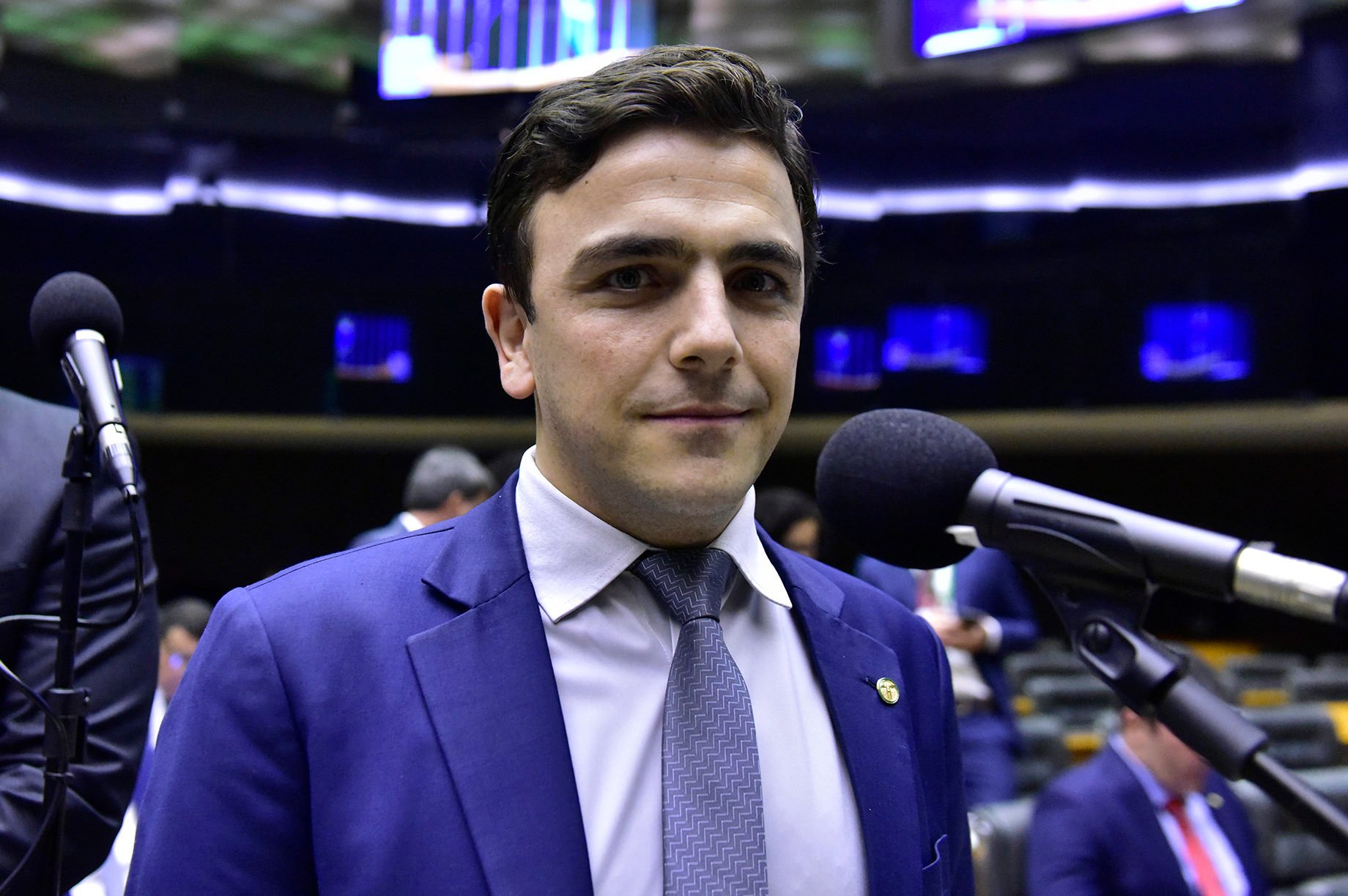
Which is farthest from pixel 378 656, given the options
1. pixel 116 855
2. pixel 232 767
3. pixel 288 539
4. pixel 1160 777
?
pixel 288 539

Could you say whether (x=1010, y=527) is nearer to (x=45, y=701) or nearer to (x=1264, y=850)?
(x=45, y=701)

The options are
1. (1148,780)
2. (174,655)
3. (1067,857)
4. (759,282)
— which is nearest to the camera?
(759,282)

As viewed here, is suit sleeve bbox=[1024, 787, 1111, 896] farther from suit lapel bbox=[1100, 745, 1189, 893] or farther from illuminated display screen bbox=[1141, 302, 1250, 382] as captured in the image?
illuminated display screen bbox=[1141, 302, 1250, 382]

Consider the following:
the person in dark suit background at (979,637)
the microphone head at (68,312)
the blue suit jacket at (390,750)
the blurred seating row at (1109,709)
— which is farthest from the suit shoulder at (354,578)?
the person in dark suit background at (979,637)

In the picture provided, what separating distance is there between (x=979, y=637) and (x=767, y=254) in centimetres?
307

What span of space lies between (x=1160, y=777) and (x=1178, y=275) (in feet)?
23.0

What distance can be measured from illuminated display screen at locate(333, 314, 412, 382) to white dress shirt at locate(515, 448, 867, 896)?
33.0 feet

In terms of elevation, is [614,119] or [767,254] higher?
[614,119]

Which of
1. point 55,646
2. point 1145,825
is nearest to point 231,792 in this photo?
point 55,646

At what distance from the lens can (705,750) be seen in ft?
3.54

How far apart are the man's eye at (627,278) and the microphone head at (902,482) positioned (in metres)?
0.23

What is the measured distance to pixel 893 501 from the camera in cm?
107

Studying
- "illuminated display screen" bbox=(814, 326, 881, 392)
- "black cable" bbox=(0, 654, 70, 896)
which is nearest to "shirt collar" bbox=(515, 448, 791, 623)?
"black cable" bbox=(0, 654, 70, 896)

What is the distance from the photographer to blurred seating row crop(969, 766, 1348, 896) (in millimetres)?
3033
